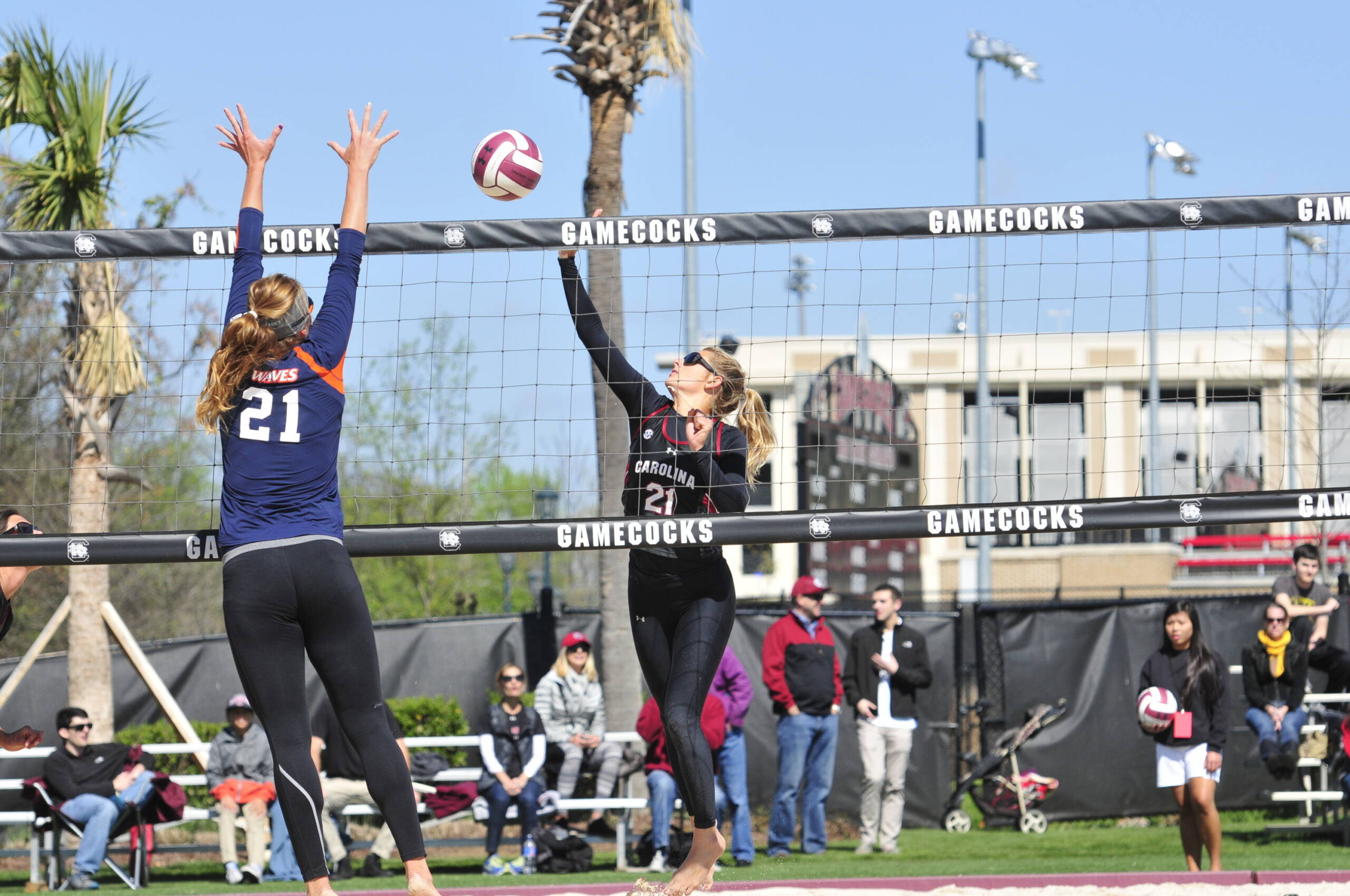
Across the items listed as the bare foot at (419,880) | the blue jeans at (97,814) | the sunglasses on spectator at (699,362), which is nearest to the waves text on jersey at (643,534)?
the sunglasses on spectator at (699,362)

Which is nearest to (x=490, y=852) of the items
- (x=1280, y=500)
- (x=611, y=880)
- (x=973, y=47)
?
(x=611, y=880)

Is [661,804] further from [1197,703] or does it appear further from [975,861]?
[1197,703]

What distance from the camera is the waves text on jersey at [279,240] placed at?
20.0 ft

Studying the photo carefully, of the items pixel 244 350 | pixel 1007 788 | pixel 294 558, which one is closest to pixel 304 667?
pixel 294 558

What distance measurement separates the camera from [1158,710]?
844cm

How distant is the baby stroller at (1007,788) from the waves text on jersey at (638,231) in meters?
7.64

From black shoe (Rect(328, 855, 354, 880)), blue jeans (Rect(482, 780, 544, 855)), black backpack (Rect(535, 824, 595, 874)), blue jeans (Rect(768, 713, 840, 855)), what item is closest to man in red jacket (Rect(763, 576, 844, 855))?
blue jeans (Rect(768, 713, 840, 855))

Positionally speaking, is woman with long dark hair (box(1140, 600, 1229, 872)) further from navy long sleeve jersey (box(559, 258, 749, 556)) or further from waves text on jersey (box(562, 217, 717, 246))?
waves text on jersey (box(562, 217, 717, 246))

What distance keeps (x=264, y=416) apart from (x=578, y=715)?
6.67 metres

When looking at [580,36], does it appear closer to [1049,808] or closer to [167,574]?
[1049,808]

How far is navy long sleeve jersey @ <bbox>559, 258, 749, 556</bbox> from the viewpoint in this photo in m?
5.53

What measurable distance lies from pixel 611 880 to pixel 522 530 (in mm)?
4200

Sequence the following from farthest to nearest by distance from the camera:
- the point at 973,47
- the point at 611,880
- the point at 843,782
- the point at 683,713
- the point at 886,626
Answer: the point at 973,47 < the point at 843,782 < the point at 886,626 < the point at 611,880 < the point at 683,713

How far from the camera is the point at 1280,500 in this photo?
591 centimetres
